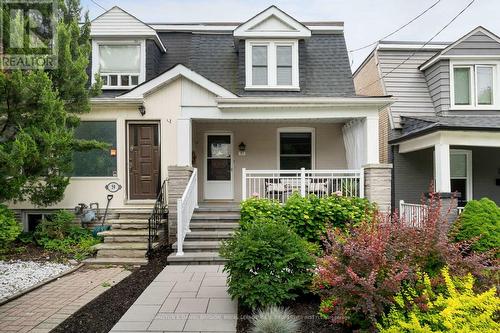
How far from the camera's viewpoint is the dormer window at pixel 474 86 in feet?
34.8

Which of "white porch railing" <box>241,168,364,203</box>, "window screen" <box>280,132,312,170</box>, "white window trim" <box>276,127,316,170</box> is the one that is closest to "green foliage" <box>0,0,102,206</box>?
"white porch railing" <box>241,168,364,203</box>

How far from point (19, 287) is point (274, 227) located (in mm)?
4243

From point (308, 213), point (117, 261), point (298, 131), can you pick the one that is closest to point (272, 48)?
point (298, 131)

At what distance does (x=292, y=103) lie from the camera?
8484mm

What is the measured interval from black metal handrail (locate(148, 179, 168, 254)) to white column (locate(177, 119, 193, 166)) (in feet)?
2.84

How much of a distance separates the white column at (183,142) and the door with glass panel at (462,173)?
26.2ft

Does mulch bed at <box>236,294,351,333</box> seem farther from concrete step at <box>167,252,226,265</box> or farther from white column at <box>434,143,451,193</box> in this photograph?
white column at <box>434,143,451,193</box>

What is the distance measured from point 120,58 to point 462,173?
10935 millimetres

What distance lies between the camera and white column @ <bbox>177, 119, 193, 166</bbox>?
837 cm

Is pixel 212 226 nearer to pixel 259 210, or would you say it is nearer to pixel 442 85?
pixel 259 210

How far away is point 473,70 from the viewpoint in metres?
10.7

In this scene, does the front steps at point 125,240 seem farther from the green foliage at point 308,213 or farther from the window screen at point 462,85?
the window screen at point 462,85

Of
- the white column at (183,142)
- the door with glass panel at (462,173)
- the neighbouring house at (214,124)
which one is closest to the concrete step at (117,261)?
the neighbouring house at (214,124)

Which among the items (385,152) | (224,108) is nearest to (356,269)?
(224,108)
